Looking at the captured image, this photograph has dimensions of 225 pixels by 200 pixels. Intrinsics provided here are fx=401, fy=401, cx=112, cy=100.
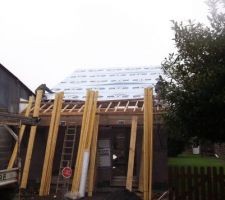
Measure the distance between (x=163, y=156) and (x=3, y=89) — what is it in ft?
20.4

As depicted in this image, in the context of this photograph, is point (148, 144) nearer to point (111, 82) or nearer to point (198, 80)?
point (198, 80)

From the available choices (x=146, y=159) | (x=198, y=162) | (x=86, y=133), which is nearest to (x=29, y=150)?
(x=86, y=133)

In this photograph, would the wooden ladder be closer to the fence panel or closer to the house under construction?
the house under construction

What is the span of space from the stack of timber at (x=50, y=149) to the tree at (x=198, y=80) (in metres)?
5.19

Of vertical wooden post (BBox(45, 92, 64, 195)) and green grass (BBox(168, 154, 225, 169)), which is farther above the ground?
green grass (BBox(168, 154, 225, 169))

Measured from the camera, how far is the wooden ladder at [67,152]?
517 inches

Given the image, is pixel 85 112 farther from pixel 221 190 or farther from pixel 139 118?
pixel 221 190

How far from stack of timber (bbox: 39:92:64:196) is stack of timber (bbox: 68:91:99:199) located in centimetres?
100

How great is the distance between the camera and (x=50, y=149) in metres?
12.8

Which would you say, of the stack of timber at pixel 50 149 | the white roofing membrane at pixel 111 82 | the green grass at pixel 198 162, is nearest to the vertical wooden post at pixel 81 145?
the stack of timber at pixel 50 149

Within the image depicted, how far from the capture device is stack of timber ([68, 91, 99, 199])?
1173 centimetres

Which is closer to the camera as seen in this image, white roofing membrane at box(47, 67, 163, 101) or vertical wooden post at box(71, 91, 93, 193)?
vertical wooden post at box(71, 91, 93, 193)

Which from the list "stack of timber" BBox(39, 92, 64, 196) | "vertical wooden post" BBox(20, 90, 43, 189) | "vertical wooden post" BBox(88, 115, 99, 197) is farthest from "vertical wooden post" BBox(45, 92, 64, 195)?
"vertical wooden post" BBox(88, 115, 99, 197)

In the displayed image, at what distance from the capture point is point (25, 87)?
16203 mm
